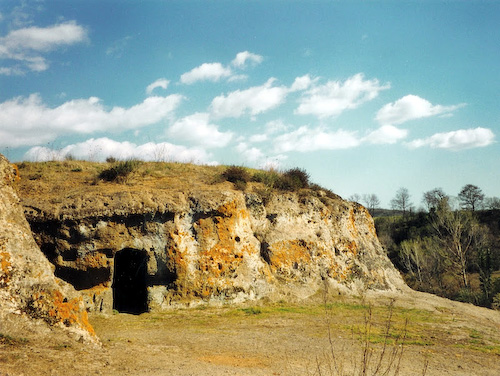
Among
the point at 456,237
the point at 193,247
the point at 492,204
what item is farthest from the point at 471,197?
the point at 193,247

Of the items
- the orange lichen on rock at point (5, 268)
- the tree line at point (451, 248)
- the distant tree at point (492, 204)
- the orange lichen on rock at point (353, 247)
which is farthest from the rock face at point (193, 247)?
the distant tree at point (492, 204)

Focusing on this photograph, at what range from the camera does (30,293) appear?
676cm

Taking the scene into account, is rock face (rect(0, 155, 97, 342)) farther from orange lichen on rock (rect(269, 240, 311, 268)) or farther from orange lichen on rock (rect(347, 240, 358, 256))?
orange lichen on rock (rect(347, 240, 358, 256))

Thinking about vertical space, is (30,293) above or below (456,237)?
above

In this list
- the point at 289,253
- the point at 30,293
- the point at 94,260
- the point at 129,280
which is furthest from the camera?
the point at 289,253

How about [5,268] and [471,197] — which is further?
[471,197]

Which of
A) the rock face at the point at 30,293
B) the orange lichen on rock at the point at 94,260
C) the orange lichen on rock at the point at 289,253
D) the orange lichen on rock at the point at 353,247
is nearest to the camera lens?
the rock face at the point at 30,293

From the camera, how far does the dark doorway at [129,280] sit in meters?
13.9

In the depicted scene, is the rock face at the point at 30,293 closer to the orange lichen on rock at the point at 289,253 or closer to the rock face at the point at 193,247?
the rock face at the point at 193,247

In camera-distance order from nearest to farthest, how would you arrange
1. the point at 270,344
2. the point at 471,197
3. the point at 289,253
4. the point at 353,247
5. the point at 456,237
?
1. the point at 270,344
2. the point at 289,253
3. the point at 353,247
4. the point at 456,237
5. the point at 471,197

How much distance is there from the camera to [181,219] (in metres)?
13.9

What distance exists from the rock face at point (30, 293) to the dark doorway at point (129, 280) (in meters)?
5.96

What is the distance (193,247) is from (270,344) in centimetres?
567

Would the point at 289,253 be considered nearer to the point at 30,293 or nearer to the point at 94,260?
the point at 94,260
